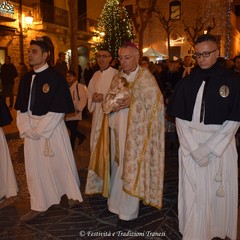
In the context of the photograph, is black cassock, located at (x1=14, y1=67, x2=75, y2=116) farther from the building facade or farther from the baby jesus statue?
the building facade

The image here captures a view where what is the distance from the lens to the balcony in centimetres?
2214

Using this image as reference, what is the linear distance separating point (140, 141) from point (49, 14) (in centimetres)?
2113

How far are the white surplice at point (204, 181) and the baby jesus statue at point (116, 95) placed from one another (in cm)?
87

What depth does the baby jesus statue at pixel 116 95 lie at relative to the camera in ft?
14.2

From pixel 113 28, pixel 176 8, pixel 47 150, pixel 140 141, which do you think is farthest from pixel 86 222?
pixel 176 8

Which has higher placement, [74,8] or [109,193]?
[74,8]

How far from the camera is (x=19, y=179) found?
621cm

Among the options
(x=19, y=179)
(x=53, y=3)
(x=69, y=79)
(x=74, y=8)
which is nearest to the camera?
(x=19, y=179)

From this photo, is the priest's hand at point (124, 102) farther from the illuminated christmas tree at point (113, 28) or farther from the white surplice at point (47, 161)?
the illuminated christmas tree at point (113, 28)

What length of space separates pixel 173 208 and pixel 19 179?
276 cm

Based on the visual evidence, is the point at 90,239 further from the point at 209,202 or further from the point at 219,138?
the point at 219,138

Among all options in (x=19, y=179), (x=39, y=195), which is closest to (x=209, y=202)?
(x=39, y=195)

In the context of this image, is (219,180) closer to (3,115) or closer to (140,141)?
(140,141)

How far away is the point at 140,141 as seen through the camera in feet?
14.1
